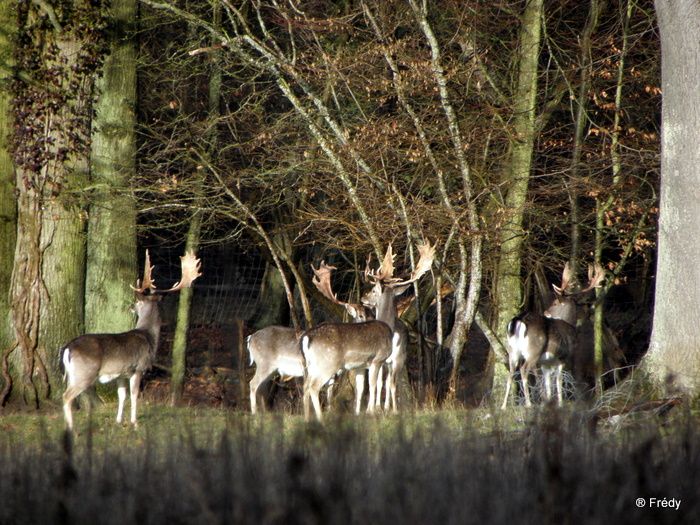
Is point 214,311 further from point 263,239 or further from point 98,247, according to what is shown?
point 98,247

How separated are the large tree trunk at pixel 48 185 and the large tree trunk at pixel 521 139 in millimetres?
4972

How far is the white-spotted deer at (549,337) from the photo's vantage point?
9.98 meters

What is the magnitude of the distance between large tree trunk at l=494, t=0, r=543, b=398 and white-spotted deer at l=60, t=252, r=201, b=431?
4232mm

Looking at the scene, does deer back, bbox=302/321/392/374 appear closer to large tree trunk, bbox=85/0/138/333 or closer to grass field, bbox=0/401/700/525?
large tree trunk, bbox=85/0/138/333

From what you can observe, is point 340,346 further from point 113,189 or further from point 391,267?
point 113,189

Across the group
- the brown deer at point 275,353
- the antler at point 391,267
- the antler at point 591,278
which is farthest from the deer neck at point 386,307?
the antler at point 591,278

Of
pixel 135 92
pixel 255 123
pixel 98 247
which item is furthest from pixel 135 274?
pixel 255 123

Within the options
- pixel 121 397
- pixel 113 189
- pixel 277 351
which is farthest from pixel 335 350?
pixel 113 189

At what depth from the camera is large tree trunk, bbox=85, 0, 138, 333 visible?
33.0 ft

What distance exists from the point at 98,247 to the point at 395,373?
3.78m

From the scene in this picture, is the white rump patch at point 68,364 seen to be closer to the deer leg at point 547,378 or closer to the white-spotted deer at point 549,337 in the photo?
the white-spotted deer at point 549,337

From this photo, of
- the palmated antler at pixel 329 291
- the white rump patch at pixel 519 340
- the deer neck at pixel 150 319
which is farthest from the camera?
the palmated antler at pixel 329 291

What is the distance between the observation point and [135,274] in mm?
10227

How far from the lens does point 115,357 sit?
801cm
